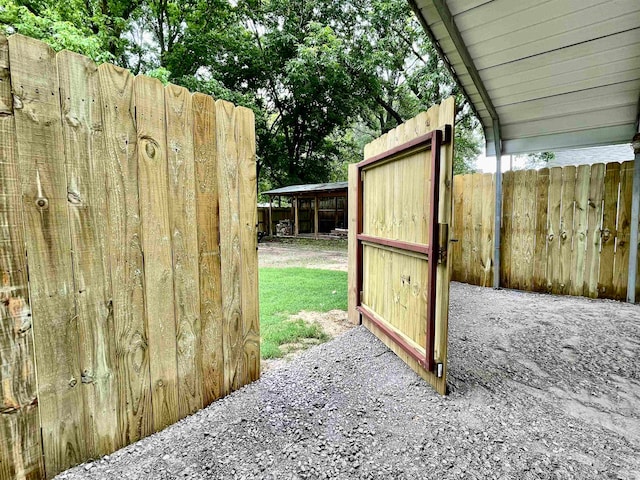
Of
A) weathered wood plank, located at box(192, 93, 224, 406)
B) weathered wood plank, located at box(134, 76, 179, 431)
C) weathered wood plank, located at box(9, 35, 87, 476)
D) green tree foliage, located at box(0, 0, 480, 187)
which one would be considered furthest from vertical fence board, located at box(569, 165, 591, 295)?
green tree foliage, located at box(0, 0, 480, 187)

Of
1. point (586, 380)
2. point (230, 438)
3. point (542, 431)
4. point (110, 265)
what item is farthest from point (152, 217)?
point (586, 380)

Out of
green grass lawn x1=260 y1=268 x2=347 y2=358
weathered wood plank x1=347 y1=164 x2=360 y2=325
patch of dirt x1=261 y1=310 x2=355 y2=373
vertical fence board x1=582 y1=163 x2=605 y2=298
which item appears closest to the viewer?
patch of dirt x1=261 y1=310 x2=355 y2=373

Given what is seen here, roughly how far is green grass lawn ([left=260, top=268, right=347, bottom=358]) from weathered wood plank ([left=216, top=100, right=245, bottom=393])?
73 centimetres

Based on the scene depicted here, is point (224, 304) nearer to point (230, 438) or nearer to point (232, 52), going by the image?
point (230, 438)

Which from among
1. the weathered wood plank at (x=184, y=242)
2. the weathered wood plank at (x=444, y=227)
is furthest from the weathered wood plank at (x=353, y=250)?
the weathered wood plank at (x=184, y=242)

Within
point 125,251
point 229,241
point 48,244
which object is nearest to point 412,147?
point 229,241

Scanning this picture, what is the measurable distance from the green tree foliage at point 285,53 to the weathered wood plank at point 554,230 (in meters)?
8.50

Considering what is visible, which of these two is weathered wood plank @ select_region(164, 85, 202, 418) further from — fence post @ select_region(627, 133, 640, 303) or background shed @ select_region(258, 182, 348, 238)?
background shed @ select_region(258, 182, 348, 238)

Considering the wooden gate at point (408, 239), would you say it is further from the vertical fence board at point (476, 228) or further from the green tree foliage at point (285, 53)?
the green tree foliage at point (285, 53)

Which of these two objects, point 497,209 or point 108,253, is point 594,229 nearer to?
point 497,209

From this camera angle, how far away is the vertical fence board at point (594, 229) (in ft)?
13.0

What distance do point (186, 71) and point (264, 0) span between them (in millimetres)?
5128

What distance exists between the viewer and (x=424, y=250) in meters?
2.06

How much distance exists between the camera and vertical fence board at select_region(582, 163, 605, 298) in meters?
3.97
